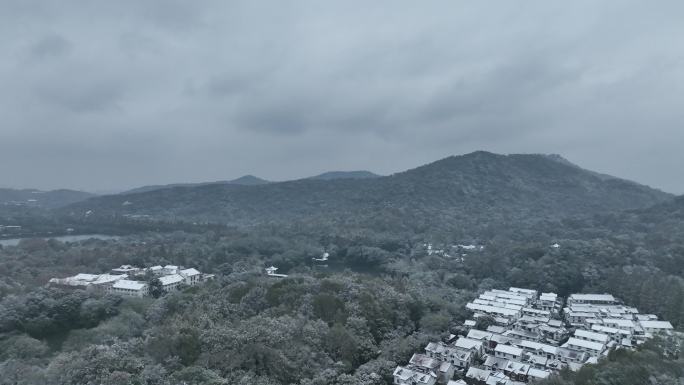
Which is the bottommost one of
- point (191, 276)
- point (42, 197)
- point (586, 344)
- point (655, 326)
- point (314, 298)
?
point (586, 344)

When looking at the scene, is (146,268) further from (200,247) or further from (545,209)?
(545,209)

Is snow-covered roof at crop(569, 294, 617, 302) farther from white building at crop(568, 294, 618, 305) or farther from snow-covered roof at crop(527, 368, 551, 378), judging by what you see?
snow-covered roof at crop(527, 368, 551, 378)

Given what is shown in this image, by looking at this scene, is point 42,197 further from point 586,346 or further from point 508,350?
point 586,346

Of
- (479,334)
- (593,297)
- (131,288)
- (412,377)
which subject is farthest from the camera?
(131,288)

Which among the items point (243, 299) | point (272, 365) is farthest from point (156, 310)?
point (272, 365)

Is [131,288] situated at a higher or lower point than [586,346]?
higher

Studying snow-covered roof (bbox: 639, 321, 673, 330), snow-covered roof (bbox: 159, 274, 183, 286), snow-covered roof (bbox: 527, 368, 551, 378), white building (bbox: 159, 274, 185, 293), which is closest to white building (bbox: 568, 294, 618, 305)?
snow-covered roof (bbox: 639, 321, 673, 330)

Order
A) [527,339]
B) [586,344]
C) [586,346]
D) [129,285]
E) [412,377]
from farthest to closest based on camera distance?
[129,285] → [527,339] → [586,344] → [586,346] → [412,377]

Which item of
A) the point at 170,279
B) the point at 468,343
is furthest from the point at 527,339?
the point at 170,279
